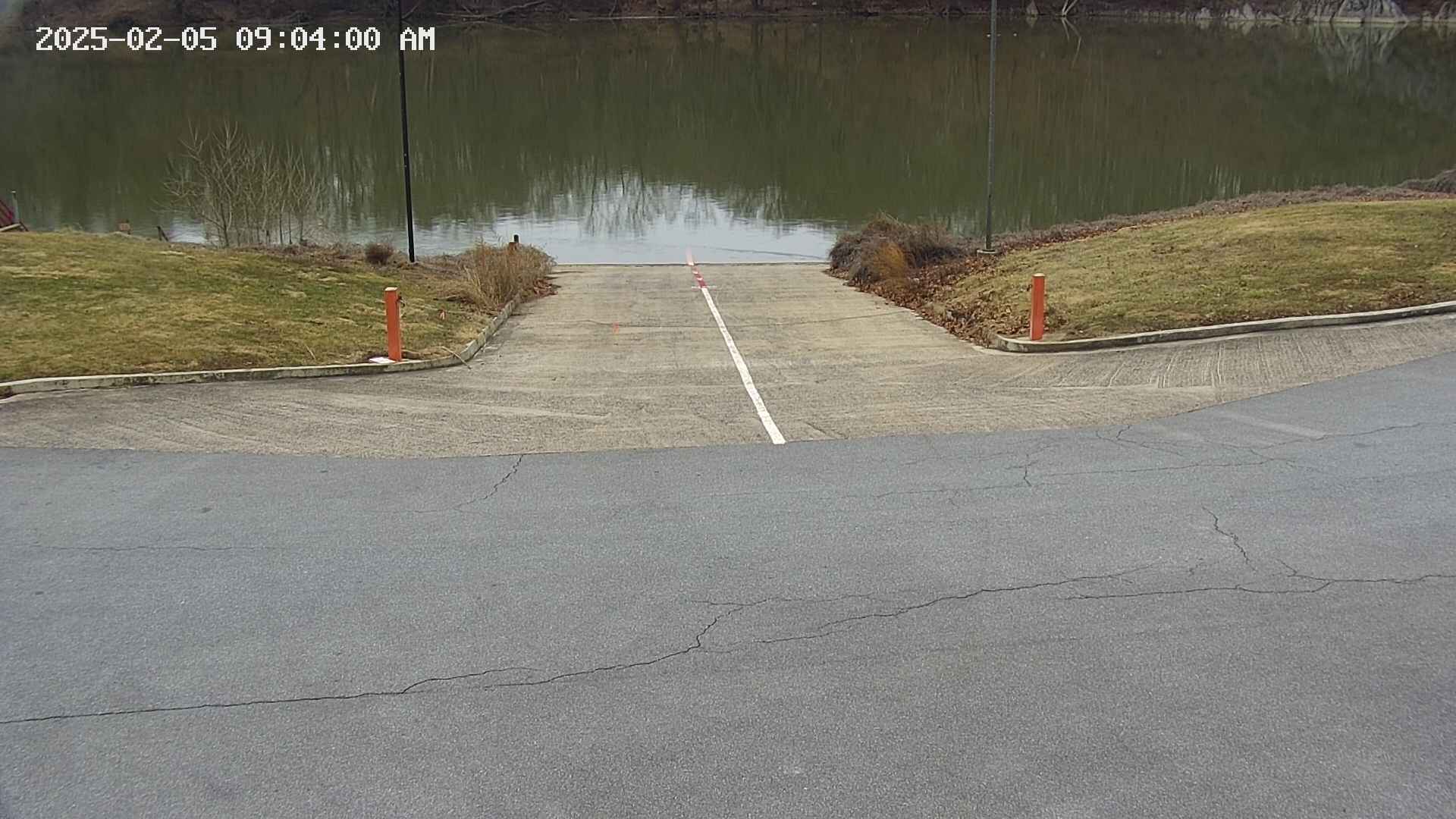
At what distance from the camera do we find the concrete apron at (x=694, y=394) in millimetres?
11328

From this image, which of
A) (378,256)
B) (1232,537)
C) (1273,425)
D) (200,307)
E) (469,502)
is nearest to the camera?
(1232,537)

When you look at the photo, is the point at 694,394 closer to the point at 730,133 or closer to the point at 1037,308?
the point at 1037,308

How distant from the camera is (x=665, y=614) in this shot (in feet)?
22.7

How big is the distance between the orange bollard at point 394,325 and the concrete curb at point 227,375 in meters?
0.17

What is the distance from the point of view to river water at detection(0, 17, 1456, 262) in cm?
3612

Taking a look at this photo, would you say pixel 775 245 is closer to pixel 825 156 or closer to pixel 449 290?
pixel 825 156

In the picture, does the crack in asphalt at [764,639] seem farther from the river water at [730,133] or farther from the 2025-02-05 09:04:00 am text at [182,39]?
the 2025-02-05 09:04:00 am text at [182,39]

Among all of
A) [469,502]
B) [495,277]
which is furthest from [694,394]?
[495,277]

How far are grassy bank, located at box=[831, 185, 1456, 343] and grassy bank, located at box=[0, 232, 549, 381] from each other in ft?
23.9

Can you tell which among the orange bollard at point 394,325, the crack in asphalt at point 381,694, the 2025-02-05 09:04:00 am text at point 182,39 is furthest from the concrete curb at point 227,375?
the 2025-02-05 09:04:00 am text at point 182,39

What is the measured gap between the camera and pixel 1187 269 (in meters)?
19.0

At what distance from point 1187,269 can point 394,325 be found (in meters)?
11.5

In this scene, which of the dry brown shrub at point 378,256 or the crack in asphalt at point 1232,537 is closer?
the crack in asphalt at point 1232,537

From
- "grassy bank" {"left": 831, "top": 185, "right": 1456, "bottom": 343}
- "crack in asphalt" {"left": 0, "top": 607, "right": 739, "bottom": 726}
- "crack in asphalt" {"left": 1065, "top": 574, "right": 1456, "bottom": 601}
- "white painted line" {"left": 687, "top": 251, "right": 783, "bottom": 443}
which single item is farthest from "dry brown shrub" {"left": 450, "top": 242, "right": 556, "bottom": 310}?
"crack in asphalt" {"left": 1065, "top": 574, "right": 1456, "bottom": 601}
